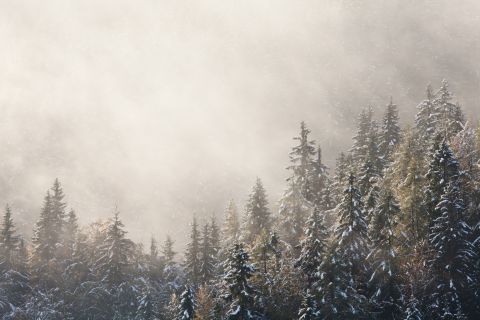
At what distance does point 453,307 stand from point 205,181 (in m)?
140

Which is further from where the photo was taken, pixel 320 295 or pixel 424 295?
pixel 424 295

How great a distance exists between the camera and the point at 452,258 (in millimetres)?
44625

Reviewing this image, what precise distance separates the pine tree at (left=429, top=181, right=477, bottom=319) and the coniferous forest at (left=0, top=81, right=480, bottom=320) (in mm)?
96

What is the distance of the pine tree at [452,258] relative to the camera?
1734 inches

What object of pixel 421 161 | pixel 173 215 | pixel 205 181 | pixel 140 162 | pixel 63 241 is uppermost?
pixel 140 162

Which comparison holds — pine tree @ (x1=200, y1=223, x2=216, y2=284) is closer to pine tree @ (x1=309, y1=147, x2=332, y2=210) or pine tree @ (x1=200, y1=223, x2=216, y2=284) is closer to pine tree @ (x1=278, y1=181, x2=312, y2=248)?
pine tree @ (x1=278, y1=181, x2=312, y2=248)

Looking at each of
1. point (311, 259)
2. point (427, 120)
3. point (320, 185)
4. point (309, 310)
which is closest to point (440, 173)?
point (311, 259)

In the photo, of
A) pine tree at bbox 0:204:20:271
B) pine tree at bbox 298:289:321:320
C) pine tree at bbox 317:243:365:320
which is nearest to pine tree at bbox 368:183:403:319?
pine tree at bbox 317:243:365:320

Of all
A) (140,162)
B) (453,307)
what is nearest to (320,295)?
(453,307)

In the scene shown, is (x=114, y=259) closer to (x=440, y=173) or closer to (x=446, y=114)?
(x=440, y=173)

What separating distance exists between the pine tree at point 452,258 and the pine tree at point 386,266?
3500mm

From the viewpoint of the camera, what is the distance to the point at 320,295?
41375 millimetres

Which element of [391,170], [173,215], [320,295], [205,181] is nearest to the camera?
[320,295]

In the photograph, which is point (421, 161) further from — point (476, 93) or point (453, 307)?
point (476, 93)
